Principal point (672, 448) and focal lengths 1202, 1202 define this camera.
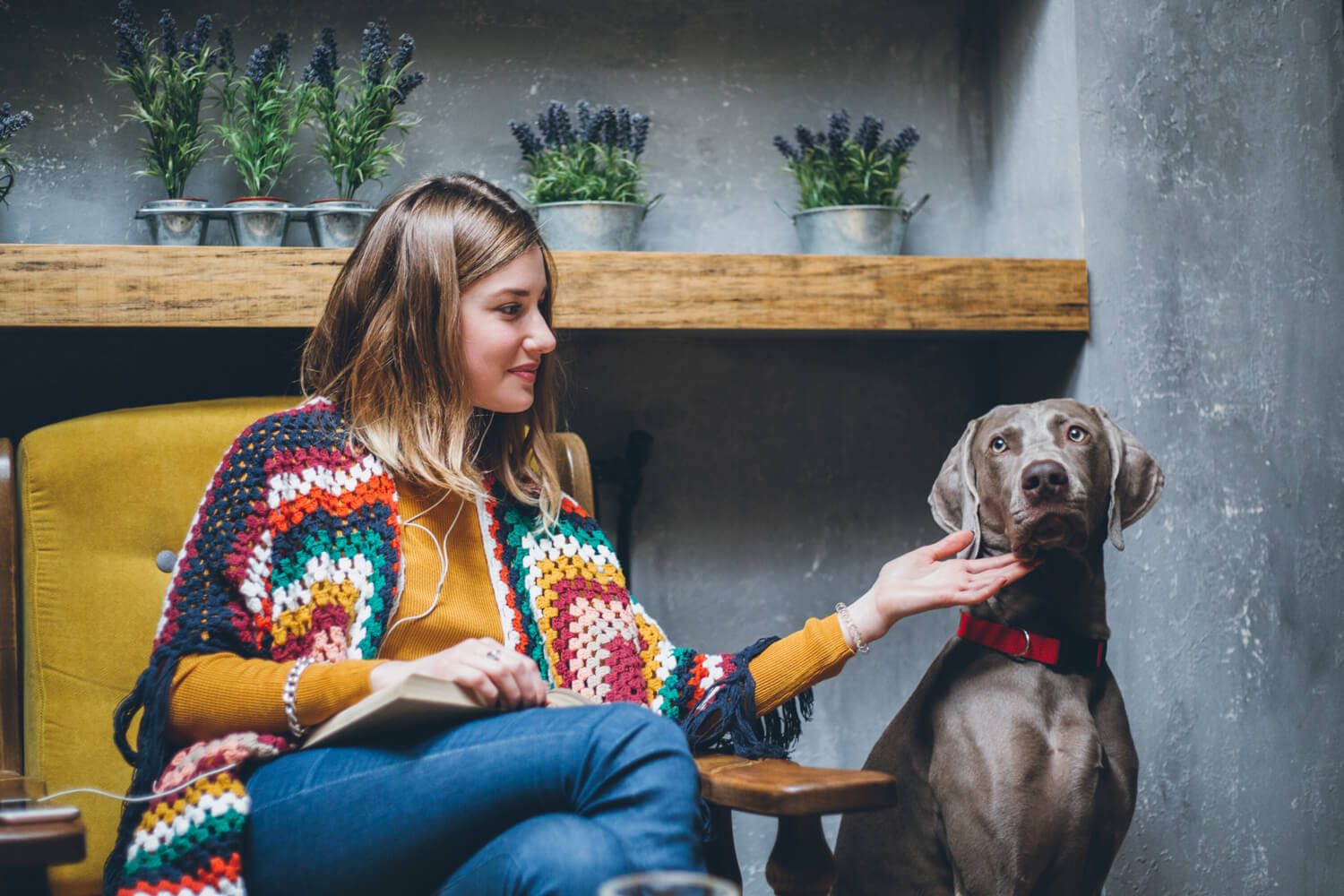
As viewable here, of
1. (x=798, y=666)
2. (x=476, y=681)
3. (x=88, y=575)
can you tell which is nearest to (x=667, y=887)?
(x=476, y=681)

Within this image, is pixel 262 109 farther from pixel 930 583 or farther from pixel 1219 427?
pixel 1219 427

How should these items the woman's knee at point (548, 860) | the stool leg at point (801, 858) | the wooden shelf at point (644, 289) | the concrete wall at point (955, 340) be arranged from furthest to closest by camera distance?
1. the concrete wall at point (955, 340)
2. the wooden shelf at point (644, 289)
3. the stool leg at point (801, 858)
4. the woman's knee at point (548, 860)

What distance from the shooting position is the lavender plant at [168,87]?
1.86 metres

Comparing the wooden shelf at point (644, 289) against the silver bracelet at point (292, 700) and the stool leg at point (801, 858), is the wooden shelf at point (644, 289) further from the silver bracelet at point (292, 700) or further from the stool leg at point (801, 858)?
the stool leg at point (801, 858)

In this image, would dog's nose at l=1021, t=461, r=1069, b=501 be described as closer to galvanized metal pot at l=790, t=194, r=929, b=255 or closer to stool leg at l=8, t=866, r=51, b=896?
galvanized metal pot at l=790, t=194, r=929, b=255

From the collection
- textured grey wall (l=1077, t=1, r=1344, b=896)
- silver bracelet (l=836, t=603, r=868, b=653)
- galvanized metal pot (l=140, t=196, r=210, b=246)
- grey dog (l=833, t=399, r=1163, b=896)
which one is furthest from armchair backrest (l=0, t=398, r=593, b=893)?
textured grey wall (l=1077, t=1, r=1344, b=896)

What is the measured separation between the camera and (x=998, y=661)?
5.07 ft

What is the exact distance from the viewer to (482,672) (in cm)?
116

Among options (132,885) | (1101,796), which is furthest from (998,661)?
(132,885)

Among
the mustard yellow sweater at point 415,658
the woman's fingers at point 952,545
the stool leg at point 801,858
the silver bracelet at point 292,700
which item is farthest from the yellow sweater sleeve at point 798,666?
the silver bracelet at point 292,700

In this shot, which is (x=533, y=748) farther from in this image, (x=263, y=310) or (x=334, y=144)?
(x=334, y=144)

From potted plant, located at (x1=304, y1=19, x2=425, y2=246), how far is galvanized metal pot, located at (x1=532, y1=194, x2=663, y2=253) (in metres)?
0.28

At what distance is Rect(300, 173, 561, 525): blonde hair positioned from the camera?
1.47 metres

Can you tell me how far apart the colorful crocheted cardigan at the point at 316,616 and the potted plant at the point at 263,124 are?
543mm
